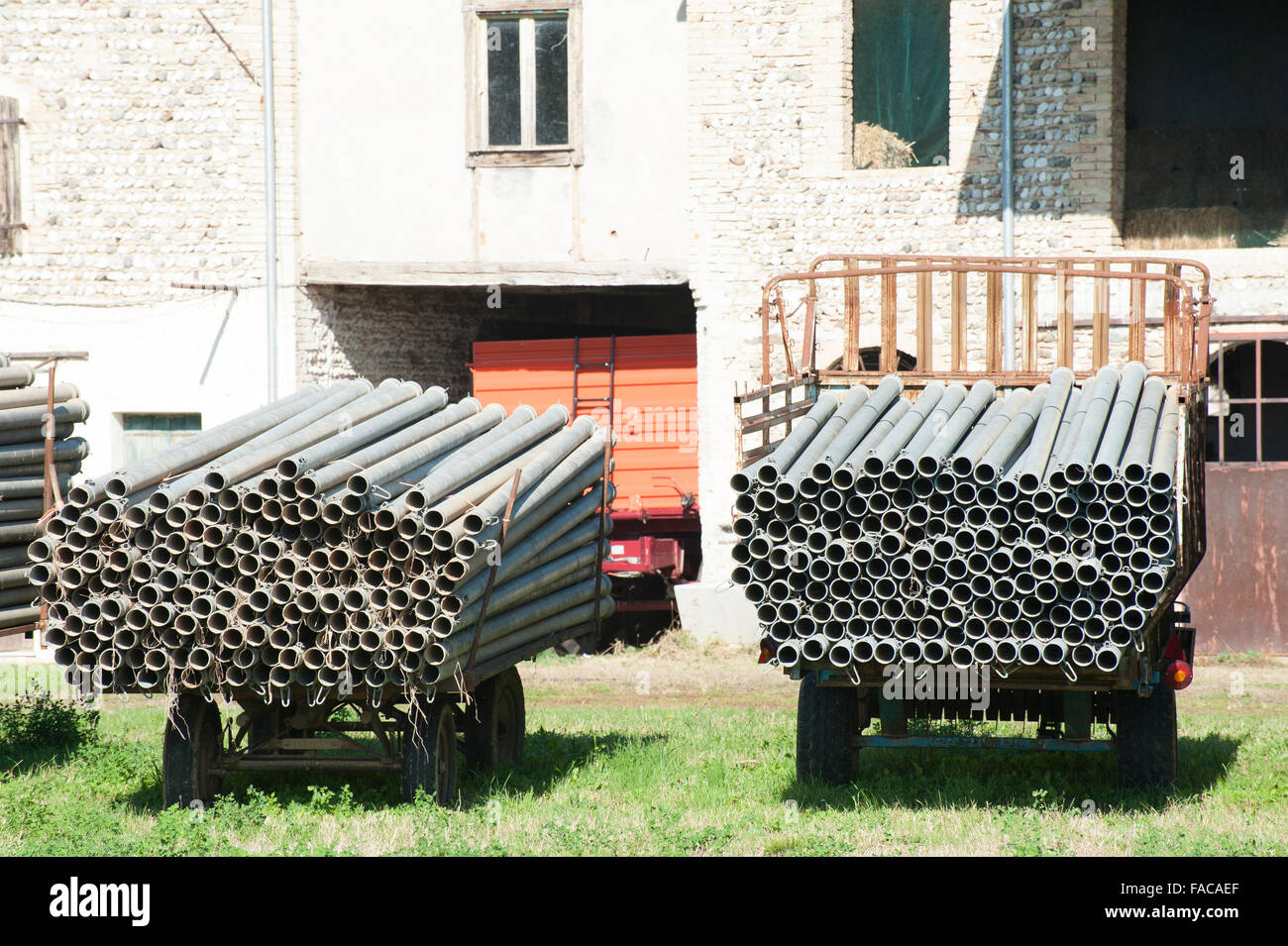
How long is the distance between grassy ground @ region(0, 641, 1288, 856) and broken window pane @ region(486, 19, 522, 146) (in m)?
7.93

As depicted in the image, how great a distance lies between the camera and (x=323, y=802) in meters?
8.49

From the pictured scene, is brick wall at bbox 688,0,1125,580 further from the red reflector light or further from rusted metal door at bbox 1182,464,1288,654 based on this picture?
the red reflector light

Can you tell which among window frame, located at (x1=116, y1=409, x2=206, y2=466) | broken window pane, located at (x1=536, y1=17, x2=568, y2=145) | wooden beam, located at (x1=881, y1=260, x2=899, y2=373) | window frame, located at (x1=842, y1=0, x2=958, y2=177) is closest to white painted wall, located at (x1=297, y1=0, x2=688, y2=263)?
broken window pane, located at (x1=536, y1=17, x2=568, y2=145)

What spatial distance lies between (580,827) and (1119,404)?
12.4 ft

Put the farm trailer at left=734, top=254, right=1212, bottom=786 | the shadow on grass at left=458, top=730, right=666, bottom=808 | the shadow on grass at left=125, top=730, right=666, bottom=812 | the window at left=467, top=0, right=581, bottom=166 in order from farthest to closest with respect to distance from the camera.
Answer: the window at left=467, top=0, right=581, bottom=166 < the shadow on grass at left=458, top=730, right=666, bottom=808 < the shadow on grass at left=125, top=730, right=666, bottom=812 < the farm trailer at left=734, top=254, right=1212, bottom=786

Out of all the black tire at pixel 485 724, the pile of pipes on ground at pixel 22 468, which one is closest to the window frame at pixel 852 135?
the black tire at pixel 485 724

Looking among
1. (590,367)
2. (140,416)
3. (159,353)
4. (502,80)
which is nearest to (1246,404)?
(590,367)

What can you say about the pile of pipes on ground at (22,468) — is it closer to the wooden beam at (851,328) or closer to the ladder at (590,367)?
the wooden beam at (851,328)

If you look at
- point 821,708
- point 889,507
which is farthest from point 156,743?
point 889,507

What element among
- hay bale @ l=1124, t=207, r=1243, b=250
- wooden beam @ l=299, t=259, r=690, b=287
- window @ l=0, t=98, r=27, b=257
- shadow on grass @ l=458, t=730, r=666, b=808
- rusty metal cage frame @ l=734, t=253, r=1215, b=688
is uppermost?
window @ l=0, t=98, r=27, b=257

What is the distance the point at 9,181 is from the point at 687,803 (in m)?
12.6

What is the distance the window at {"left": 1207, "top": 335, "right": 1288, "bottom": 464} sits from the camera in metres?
15.6

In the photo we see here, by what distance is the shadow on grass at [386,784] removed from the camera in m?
8.76

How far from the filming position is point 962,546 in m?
7.50
